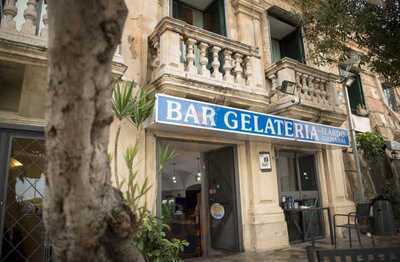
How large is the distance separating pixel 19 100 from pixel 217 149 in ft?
12.6

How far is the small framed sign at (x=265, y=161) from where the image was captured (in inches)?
244

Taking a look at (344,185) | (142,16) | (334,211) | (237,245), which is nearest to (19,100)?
(142,16)

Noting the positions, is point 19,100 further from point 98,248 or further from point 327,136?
point 327,136

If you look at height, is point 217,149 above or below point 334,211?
above

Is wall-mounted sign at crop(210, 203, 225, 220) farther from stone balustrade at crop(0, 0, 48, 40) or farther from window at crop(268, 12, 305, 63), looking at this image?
stone balustrade at crop(0, 0, 48, 40)

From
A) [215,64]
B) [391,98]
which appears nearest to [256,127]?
[215,64]

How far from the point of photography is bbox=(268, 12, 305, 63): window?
7781 millimetres

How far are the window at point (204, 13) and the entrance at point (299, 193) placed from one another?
342 centimetres

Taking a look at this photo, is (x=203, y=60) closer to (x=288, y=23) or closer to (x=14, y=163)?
(x=14, y=163)

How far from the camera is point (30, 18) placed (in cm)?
414

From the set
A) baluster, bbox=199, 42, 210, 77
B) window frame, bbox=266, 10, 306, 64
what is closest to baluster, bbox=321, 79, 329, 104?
window frame, bbox=266, 10, 306, 64

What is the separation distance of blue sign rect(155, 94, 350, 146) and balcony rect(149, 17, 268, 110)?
418 mm

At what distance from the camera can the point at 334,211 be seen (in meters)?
7.08

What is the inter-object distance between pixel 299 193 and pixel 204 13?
4946 millimetres
